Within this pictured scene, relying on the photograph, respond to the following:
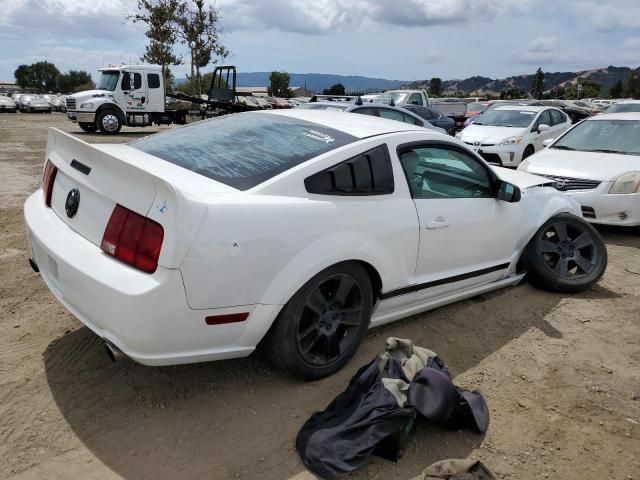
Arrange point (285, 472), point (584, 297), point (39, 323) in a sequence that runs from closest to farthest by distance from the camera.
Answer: point (285, 472)
point (39, 323)
point (584, 297)

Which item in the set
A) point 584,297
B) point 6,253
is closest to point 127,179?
point 6,253

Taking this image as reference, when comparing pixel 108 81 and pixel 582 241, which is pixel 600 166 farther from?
pixel 108 81

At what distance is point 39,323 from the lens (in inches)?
142

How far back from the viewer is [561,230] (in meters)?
4.66

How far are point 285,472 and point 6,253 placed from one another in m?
3.83

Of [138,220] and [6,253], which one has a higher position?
[138,220]

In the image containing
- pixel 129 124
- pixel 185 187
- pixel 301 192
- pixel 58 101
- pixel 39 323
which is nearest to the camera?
pixel 185 187

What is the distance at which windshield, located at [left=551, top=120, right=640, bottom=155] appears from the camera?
7.24 meters

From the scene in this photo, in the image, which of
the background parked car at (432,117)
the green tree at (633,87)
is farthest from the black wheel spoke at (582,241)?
the green tree at (633,87)

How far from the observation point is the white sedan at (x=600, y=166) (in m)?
6.30

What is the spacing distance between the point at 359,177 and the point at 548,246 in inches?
91.1

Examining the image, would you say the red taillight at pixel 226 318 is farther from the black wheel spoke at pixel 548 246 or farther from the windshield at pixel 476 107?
the windshield at pixel 476 107

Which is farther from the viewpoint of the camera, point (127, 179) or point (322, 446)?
point (127, 179)

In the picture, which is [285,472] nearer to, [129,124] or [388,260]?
[388,260]
